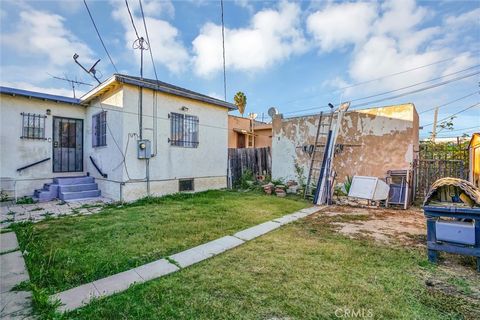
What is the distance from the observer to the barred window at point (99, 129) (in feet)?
25.6

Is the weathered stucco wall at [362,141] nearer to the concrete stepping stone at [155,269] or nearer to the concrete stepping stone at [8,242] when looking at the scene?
the concrete stepping stone at [155,269]

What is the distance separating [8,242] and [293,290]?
461 centimetres

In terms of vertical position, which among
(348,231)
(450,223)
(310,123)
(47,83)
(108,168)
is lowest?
(348,231)

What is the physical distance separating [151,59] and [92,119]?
332cm

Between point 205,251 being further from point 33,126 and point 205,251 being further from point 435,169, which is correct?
point 435,169

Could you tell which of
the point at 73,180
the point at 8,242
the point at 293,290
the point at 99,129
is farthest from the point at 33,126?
the point at 293,290

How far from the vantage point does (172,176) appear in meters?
8.19

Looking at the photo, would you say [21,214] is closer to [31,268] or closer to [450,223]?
[31,268]

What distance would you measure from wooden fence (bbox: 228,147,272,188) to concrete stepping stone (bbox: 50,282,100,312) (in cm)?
830

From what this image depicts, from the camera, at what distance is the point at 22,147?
7391mm

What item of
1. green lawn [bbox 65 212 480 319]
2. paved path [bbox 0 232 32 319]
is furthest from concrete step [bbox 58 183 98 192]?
green lawn [bbox 65 212 480 319]

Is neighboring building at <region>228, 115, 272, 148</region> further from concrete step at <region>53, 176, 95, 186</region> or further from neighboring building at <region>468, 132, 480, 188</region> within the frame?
neighboring building at <region>468, 132, 480, 188</region>

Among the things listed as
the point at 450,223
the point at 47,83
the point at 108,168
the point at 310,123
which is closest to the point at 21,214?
the point at 108,168

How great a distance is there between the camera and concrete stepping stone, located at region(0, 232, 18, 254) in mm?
3443
